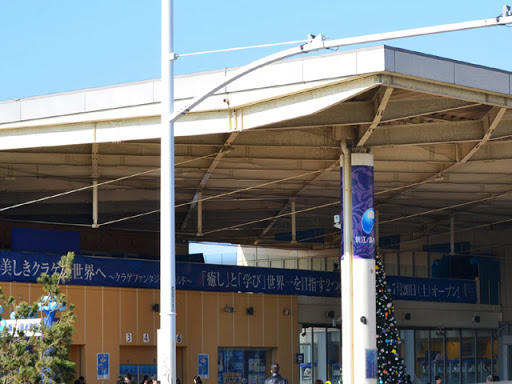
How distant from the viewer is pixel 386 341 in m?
32.2

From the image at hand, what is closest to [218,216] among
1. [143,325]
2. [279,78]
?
[143,325]

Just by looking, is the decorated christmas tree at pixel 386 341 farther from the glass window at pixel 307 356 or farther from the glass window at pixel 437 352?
the glass window at pixel 437 352

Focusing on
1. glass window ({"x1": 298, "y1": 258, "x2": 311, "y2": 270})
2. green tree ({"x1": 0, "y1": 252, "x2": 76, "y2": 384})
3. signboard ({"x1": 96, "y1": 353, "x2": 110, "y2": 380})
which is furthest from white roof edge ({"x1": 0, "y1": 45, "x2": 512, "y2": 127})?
glass window ({"x1": 298, "y1": 258, "x2": 311, "y2": 270})

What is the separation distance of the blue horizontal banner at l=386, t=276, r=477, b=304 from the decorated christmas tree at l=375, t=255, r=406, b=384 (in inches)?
342

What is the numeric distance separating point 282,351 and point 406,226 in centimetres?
1459

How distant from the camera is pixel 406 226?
1935 inches

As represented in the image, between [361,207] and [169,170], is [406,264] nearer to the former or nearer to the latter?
[361,207]

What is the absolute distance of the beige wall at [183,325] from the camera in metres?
31.3

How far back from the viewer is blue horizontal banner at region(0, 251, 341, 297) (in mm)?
30906

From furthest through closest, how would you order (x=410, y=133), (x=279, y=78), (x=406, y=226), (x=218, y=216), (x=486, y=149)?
(x=406, y=226) → (x=218, y=216) → (x=486, y=149) → (x=410, y=133) → (x=279, y=78)

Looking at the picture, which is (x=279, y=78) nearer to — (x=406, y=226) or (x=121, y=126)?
(x=121, y=126)

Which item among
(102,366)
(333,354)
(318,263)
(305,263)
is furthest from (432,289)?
(102,366)

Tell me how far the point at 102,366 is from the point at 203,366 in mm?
4035

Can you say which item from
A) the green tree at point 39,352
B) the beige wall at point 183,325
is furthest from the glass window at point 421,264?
the green tree at point 39,352
